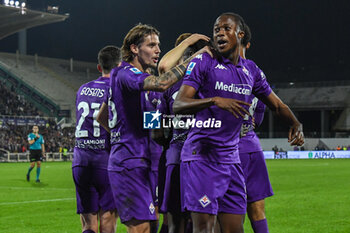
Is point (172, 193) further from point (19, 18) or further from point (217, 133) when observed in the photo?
point (19, 18)

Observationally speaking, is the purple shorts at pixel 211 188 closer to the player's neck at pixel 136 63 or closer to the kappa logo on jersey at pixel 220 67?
the kappa logo on jersey at pixel 220 67

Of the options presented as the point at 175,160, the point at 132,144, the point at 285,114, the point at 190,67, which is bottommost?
the point at 175,160

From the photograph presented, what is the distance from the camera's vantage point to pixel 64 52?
2618 inches

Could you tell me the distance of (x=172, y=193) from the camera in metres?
5.05

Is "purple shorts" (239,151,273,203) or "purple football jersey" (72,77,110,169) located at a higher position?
"purple football jersey" (72,77,110,169)

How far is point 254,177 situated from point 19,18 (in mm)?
38121

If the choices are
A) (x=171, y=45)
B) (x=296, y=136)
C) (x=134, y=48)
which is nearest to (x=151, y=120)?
(x=134, y=48)

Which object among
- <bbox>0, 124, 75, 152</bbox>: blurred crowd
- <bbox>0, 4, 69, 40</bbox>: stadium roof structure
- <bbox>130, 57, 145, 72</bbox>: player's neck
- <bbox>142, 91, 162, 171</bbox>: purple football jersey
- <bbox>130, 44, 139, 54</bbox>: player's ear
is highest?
<bbox>0, 4, 69, 40</bbox>: stadium roof structure

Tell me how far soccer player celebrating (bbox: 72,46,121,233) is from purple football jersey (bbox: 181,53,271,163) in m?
1.85

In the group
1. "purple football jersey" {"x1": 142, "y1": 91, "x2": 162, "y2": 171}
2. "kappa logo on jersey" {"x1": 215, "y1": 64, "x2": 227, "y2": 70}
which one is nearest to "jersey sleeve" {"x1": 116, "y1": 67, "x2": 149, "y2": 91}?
"purple football jersey" {"x1": 142, "y1": 91, "x2": 162, "y2": 171}

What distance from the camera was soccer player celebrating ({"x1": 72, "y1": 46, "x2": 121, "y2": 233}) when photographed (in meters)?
6.16

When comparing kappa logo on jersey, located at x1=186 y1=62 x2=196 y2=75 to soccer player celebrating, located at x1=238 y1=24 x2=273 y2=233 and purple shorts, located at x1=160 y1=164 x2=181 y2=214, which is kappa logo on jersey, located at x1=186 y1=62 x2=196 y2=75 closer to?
purple shorts, located at x1=160 y1=164 x2=181 y2=214

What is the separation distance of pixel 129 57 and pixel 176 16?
5936cm

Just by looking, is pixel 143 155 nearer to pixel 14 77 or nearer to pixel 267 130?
pixel 14 77
